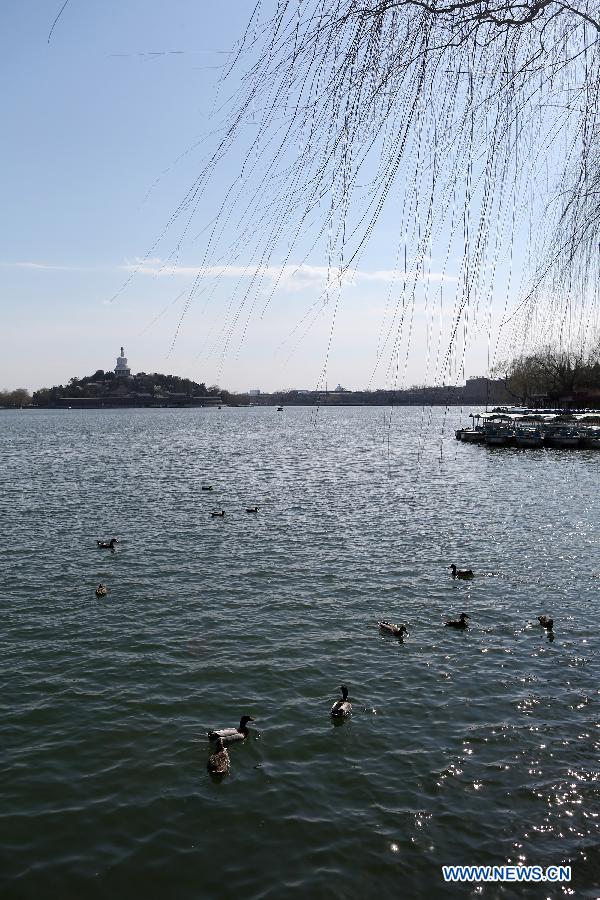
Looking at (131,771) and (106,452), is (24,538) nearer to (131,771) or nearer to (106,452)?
(131,771)

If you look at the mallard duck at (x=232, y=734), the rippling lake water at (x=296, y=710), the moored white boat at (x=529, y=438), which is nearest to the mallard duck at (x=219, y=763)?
the rippling lake water at (x=296, y=710)

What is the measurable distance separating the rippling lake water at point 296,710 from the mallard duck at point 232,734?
0.58ft

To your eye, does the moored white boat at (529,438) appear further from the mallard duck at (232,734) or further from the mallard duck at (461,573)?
the mallard duck at (232,734)

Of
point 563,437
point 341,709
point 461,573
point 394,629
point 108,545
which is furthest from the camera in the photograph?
point 563,437

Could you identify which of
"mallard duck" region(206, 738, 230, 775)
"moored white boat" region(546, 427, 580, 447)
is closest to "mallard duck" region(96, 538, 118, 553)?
"mallard duck" region(206, 738, 230, 775)

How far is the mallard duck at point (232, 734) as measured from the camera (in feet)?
34.5

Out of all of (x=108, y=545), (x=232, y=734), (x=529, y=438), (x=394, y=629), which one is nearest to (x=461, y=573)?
(x=394, y=629)

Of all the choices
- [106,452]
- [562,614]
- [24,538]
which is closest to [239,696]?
[562,614]

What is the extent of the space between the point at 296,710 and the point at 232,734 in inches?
63.3

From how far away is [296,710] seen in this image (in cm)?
1187

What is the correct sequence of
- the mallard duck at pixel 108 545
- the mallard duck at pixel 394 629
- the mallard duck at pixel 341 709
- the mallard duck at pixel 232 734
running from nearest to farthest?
the mallard duck at pixel 232 734, the mallard duck at pixel 341 709, the mallard duck at pixel 394 629, the mallard duck at pixel 108 545

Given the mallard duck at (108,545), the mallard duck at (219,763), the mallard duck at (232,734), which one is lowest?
the mallard duck at (219,763)

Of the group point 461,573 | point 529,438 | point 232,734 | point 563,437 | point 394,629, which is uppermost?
point 563,437

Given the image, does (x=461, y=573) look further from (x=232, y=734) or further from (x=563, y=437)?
(x=563, y=437)
